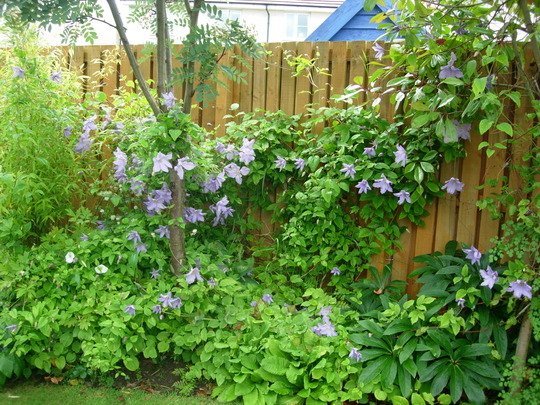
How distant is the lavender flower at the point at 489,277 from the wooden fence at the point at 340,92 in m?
0.58

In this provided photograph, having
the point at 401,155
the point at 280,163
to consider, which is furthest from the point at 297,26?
the point at 401,155

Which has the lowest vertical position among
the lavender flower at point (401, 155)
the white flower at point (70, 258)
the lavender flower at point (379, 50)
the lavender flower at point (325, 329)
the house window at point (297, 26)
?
the lavender flower at point (325, 329)

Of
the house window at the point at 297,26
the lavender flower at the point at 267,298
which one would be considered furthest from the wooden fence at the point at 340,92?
the house window at the point at 297,26

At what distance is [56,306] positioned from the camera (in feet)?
13.7

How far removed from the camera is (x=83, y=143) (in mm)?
4840

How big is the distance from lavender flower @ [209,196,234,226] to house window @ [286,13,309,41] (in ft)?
38.1

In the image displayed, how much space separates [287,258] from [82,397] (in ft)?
5.68

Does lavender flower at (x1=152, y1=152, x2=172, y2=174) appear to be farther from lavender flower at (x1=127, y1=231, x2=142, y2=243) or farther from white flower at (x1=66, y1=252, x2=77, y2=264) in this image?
white flower at (x1=66, y1=252, x2=77, y2=264)

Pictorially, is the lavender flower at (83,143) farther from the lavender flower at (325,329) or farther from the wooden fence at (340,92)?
the lavender flower at (325,329)

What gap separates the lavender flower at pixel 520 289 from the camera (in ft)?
12.2

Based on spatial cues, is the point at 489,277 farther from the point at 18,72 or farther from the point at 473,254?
the point at 18,72

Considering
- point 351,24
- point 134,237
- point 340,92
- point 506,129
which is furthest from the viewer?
point 351,24

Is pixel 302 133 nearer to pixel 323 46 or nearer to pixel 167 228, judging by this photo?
pixel 323 46

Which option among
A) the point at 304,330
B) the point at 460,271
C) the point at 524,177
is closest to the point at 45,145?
the point at 304,330
